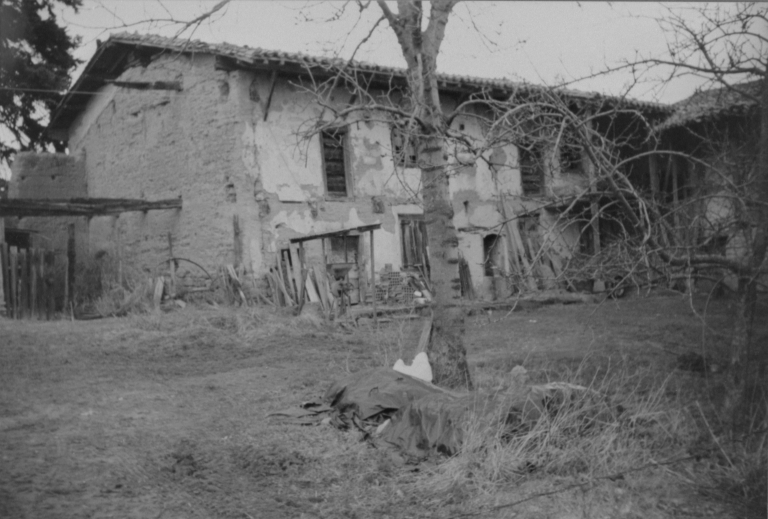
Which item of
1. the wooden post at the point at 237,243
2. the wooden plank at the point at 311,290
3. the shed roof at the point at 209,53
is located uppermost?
the shed roof at the point at 209,53

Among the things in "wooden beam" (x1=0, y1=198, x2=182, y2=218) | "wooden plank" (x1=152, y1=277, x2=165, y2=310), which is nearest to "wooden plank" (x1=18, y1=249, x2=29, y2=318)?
"wooden beam" (x1=0, y1=198, x2=182, y2=218)

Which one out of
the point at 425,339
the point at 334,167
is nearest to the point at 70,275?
the point at 425,339

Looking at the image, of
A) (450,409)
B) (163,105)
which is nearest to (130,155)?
(163,105)

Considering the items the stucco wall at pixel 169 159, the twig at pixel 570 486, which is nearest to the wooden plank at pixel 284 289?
the stucco wall at pixel 169 159

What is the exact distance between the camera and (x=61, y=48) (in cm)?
502

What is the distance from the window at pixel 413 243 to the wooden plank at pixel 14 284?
7717mm

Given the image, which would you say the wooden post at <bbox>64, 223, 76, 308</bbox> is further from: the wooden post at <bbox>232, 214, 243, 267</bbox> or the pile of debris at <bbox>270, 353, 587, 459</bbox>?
the pile of debris at <bbox>270, 353, 587, 459</bbox>

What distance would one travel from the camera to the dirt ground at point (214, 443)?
3.95 metres

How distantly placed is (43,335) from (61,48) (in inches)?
104

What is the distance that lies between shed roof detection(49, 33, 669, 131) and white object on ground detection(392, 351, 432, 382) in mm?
5277

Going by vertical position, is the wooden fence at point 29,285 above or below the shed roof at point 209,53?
below

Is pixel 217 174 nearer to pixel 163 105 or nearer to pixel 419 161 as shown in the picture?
pixel 163 105

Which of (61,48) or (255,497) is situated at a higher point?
(61,48)

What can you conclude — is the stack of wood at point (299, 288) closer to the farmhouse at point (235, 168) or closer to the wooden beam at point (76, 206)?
the farmhouse at point (235, 168)
